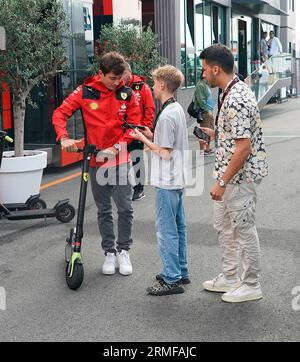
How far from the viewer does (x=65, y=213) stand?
6.82 meters

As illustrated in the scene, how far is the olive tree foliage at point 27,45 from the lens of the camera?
285 inches

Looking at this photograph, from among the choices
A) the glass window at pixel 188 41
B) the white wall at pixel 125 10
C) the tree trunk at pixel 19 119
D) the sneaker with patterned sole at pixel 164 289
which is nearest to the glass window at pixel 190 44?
the glass window at pixel 188 41

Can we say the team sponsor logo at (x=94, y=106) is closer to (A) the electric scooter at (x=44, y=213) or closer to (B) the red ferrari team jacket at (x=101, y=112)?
(B) the red ferrari team jacket at (x=101, y=112)

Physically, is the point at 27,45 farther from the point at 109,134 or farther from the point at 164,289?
the point at 164,289

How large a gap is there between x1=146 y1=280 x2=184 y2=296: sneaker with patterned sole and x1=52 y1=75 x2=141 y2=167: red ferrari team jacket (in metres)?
1.07

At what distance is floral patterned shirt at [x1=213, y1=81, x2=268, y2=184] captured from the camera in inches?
156

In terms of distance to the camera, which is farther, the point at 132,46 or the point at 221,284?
the point at 132,46

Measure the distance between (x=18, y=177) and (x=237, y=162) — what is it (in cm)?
388

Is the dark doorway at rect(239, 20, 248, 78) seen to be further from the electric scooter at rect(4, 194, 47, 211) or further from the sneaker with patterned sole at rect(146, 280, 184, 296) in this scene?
the sneaker with patterned sole at rect(146, 280, 184, 296)

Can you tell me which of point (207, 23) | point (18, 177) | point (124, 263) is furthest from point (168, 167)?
point (207, 23)

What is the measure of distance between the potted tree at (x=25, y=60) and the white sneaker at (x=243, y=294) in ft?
11.9

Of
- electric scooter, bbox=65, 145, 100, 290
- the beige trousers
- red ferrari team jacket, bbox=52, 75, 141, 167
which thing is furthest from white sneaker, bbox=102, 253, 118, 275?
the beige trousers

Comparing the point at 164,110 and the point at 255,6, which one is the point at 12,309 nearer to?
the point at 164,110

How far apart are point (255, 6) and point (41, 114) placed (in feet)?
61.1
